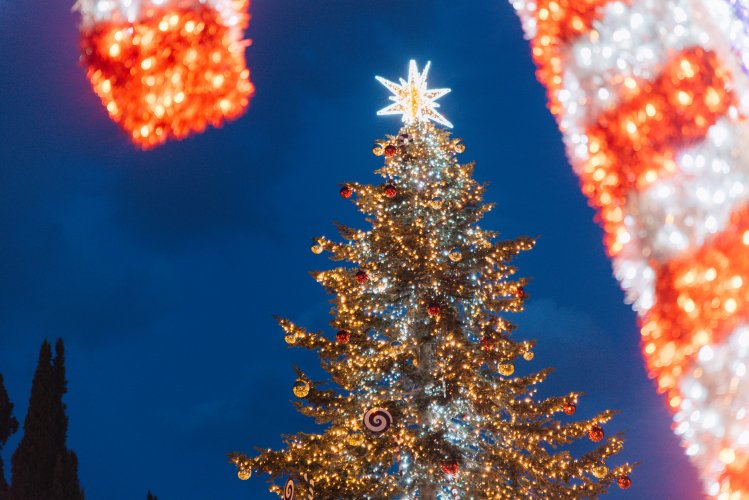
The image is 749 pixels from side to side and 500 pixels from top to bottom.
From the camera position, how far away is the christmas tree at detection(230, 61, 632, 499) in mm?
9914

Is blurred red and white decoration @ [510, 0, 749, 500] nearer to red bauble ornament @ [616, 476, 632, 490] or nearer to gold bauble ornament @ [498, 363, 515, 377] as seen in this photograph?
gold bauble ornament @ [498, 363, 515, 377]

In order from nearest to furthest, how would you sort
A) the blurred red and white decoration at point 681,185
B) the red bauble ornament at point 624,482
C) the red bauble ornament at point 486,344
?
the blurred red and white decoration at point 681,185, the red bauble ornament at point 624,482, the red bauble ornament at point 486,344

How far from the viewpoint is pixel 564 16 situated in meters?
3.29

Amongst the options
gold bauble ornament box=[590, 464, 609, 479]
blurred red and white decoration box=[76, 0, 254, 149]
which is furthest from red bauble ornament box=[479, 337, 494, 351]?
blurred red and white decoration box=[76, 0, 254, 149]

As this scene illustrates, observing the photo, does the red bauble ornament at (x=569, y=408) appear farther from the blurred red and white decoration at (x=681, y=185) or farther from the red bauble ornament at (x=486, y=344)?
the blurred red and white decoration at (x=681, y=185)

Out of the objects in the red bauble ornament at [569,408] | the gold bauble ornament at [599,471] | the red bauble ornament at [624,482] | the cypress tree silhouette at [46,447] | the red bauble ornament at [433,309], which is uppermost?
the cypress tree silhouette at [46,447]

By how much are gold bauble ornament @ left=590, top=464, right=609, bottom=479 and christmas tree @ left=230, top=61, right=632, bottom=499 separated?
0.02m

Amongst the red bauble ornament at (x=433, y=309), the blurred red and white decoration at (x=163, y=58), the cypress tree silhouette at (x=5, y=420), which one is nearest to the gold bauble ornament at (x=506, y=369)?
the red bauble ornament at (x=433, y=309)

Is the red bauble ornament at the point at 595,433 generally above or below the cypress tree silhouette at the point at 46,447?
below

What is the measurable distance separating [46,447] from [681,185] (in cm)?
2392

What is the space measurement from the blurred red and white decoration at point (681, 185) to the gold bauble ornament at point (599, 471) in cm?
814

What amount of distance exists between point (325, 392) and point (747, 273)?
8747 millimetres

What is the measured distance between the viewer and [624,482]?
32.4 feet

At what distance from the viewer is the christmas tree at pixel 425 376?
9914 millimetres
